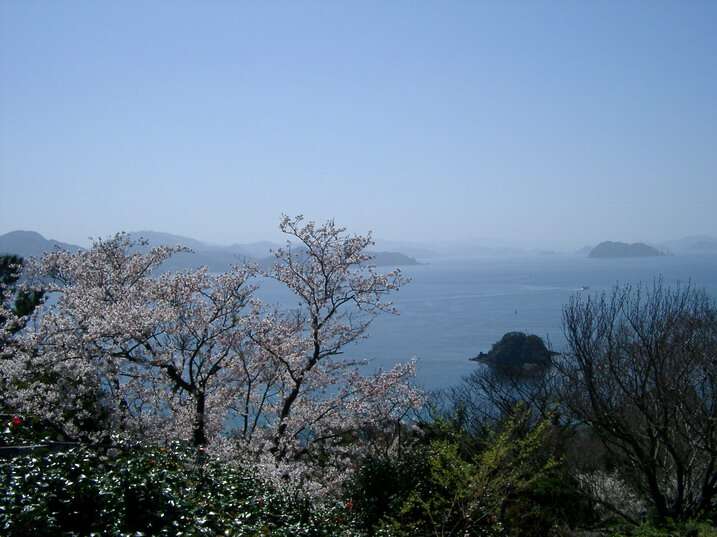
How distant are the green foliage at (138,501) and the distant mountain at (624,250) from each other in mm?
204123

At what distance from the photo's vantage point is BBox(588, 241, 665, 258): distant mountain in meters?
189

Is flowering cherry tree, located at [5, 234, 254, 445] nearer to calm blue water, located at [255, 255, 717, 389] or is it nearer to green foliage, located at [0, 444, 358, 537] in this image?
green foliage, located at [0, 444, 358, 537]

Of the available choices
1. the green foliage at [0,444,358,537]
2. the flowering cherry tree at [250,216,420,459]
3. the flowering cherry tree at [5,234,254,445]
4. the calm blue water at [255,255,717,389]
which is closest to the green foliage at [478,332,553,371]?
the calm blue water at [255,255,717,389]

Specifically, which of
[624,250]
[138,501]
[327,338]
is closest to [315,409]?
[327,338]

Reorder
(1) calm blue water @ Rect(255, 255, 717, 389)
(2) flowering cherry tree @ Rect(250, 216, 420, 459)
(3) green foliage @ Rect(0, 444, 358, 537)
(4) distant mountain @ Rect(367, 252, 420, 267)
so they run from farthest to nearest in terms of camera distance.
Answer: (4) distant mountain @ Rect(367, 252, 420, 267) → (1) calm blue water @ Rect(255, 255, 717, 389) → (2) flowering cherry tree @ Rect(250, 216, 420, 459) → (3) green foliage @ Rect(0, 444, 358, 537)

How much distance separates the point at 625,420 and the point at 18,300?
1366cm

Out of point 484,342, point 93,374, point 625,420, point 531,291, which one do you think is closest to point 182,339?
point 93,374

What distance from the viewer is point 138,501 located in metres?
4.25

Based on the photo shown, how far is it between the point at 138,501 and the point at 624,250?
208139 mm

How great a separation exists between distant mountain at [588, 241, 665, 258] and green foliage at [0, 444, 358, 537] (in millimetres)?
204123

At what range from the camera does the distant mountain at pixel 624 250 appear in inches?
7441

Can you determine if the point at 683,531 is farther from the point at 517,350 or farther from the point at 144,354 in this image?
the point at 517,350

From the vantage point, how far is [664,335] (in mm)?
10328

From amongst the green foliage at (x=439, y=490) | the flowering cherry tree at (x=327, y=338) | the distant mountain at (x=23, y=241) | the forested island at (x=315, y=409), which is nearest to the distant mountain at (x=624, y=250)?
the distant mountain at (x=23, y=241)
